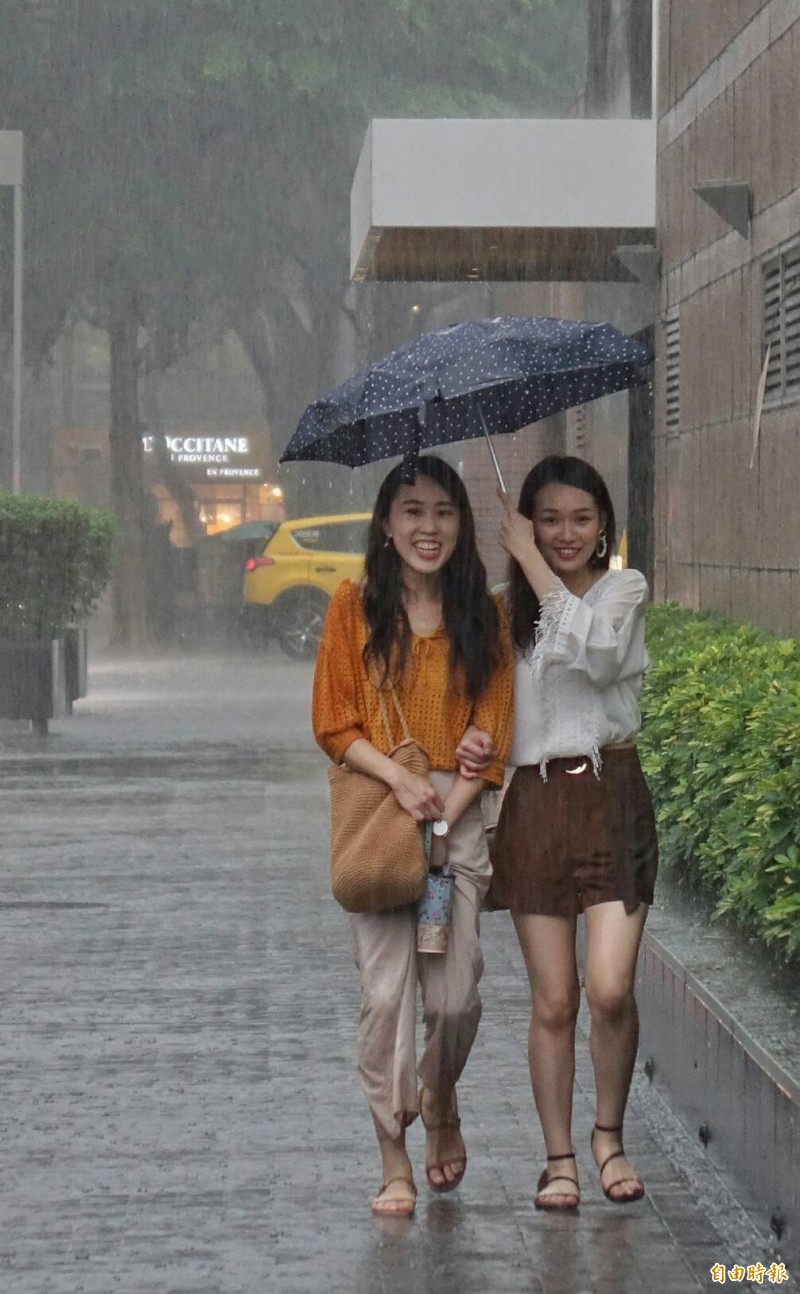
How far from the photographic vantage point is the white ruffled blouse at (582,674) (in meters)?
5.48

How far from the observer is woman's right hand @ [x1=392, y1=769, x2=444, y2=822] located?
5.45 meters

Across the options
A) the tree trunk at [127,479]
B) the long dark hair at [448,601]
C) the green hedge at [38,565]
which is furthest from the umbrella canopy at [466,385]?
the tree trunk at [127,479]

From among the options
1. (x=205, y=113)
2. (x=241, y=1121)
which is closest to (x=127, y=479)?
(x=205, y=113)

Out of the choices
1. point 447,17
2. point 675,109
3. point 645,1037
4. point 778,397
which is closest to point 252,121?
point 447,17

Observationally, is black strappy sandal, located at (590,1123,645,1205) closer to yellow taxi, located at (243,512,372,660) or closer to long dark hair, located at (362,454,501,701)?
long dark hair, located at (362,454,501,701)

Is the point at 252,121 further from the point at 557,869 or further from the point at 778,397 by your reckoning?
the point at 557,869

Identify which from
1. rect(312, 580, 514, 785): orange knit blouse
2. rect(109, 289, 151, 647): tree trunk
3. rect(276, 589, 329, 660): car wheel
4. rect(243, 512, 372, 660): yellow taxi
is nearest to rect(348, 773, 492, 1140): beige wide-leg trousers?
rect(312, 580, 514, 785): orange knit blouse

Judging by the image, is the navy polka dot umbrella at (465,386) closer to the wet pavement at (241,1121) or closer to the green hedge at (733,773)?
the green hedge at (733,773)

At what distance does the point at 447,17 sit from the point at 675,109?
21618 mm

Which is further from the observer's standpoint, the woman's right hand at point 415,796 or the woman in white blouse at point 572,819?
the woman in white blouse at point 572,819

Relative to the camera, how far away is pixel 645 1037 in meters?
7.38

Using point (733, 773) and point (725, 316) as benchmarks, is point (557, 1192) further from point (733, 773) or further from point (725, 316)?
point (725, 316)

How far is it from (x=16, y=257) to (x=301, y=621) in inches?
431

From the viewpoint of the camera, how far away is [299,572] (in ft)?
113
